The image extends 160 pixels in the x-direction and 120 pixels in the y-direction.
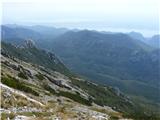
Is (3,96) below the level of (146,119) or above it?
above

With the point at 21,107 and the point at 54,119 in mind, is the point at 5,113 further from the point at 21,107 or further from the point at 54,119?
the point at 21,107

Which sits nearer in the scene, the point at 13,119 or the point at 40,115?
the point at 13,119

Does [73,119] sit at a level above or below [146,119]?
above

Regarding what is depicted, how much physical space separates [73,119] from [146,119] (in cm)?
2677

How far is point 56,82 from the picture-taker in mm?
140875

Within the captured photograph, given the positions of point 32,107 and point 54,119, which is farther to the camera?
point 32,107

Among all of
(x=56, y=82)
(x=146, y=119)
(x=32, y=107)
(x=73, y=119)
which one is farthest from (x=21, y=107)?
(x=56, y=82)

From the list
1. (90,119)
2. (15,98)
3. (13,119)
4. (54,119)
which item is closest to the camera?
(13,119)

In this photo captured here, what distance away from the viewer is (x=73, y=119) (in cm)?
3400

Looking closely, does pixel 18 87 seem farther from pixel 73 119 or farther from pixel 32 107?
pixel 73 119

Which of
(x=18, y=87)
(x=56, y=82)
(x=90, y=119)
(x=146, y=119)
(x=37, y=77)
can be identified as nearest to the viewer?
(x=90, y=119)

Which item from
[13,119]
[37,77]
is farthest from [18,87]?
[37,77]

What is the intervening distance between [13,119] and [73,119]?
767 cm

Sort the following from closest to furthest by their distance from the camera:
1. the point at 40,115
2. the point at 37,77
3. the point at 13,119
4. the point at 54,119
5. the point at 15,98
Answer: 1. the point at 13,119
2. the point at 54,119
3. the point at 40,115
4. the point at 15,98
5. the point at 37,77
